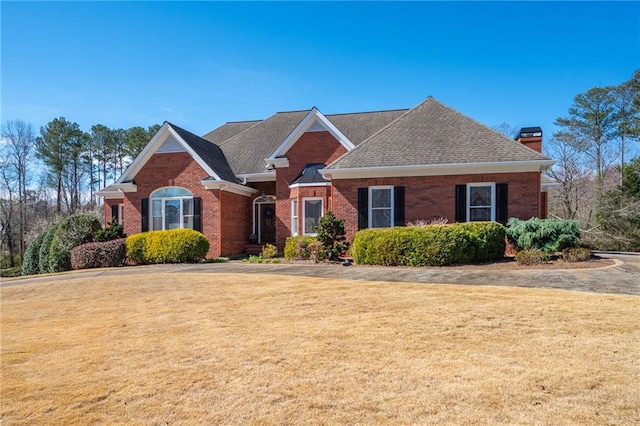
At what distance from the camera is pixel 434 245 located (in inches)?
505

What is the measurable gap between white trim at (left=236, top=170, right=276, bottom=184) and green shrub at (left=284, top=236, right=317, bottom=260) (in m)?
5.21

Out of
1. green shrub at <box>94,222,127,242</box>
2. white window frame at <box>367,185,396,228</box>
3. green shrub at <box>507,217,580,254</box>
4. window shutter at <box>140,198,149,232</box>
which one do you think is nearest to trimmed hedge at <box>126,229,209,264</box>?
green shrub at <box>94,222,127,242</box>

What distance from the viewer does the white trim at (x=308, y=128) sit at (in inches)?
770

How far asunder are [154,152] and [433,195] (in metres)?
13.9

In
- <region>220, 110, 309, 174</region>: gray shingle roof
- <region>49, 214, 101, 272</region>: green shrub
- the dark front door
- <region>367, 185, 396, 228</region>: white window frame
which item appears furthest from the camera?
<region>220, 110, 309, 174</region>: gray shingle roof

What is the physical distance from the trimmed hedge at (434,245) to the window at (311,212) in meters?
5.21

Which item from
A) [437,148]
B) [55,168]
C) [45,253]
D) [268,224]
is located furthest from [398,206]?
[55,168]

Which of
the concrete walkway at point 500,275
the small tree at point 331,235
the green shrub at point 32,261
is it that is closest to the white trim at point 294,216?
the small tree at point 331,235

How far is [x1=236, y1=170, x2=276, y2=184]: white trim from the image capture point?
838 inches

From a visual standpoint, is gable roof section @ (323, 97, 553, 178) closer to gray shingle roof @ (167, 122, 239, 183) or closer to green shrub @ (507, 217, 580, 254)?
green shrub @ (507, 217, 580, 254)

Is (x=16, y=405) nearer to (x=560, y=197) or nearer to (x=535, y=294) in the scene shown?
(x=535, y=294)

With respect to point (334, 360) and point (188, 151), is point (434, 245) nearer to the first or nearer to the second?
point (334, 360)

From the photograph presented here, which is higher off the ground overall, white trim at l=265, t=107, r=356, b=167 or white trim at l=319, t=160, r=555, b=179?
white trim at l=265, t=107, r=356, b=167

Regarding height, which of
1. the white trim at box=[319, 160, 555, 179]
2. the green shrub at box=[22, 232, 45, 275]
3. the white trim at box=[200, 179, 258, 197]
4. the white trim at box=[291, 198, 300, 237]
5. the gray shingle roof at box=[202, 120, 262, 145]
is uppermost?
the gray shingle roof at box=[202, 120, 262, 145]
